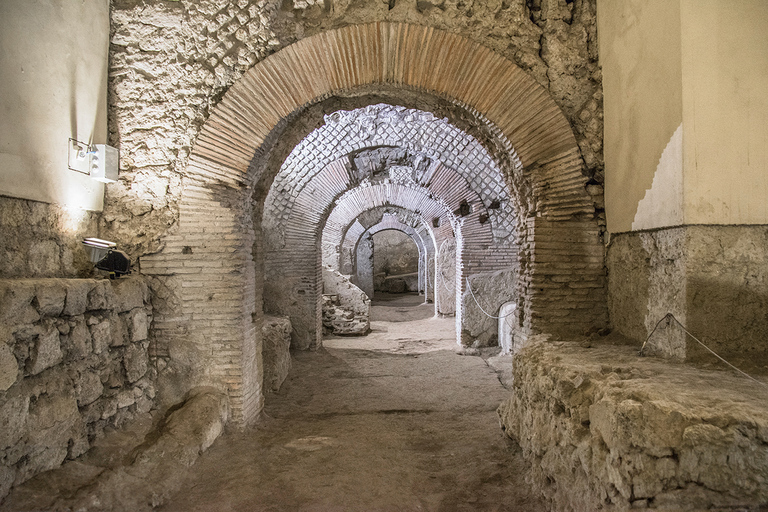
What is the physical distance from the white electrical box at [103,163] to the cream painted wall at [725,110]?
409cm

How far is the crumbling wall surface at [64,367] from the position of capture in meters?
2.39

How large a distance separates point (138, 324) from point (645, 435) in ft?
11.4

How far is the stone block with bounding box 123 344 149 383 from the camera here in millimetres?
3414

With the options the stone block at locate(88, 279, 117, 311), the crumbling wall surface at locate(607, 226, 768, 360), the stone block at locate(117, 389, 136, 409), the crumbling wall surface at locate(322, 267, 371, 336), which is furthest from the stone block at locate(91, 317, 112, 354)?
the crumbling wall surface at locate(322, 267, 371, 336)

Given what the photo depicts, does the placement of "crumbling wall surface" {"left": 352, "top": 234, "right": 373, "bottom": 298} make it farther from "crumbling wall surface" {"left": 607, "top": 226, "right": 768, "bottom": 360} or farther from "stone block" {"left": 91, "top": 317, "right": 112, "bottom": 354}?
"crumbling wall surface" {"left": 607, "top": 226, "right": 768, "bottom": 360}

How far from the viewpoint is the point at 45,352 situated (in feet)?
8.55

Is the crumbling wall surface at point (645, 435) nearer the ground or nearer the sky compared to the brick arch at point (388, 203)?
nearer the ground

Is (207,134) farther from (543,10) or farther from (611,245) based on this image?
(611,245)

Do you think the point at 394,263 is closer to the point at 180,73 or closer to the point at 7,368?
the point at 180,73

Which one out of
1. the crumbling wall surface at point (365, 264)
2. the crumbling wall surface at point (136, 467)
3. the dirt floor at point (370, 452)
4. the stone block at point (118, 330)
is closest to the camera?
the crumbling wall surface at point (136, 467)

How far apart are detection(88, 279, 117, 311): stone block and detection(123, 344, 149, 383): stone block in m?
0.43

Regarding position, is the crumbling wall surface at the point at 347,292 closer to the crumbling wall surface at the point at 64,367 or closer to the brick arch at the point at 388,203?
the brick arch at the point at 388,203

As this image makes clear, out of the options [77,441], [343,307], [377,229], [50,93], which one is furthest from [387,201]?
[77,441]

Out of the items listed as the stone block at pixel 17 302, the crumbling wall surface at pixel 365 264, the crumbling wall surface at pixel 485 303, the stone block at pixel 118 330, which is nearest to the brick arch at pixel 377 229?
the crumbling wall surface at pixel 365 264
